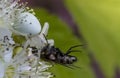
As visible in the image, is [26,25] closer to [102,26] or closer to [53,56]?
[53,56]

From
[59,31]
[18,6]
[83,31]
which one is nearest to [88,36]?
[83,31]

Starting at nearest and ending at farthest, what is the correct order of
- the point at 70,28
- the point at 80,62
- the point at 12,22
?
1. the point at 12,22
2. the point at 80,62
3. the point at 70,28

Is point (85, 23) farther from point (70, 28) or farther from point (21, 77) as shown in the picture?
point (21, 77)

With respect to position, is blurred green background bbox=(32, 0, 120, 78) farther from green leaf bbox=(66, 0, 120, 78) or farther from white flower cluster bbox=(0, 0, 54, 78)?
white flower cluster bbox=(0, 0, 54, 78)

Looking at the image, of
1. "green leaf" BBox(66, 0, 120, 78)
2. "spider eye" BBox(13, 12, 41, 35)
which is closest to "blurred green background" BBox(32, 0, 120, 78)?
"green leaf" BBox(66, 0, 120, 78)

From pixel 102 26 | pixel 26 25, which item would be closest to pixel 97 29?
pixel 102 26
